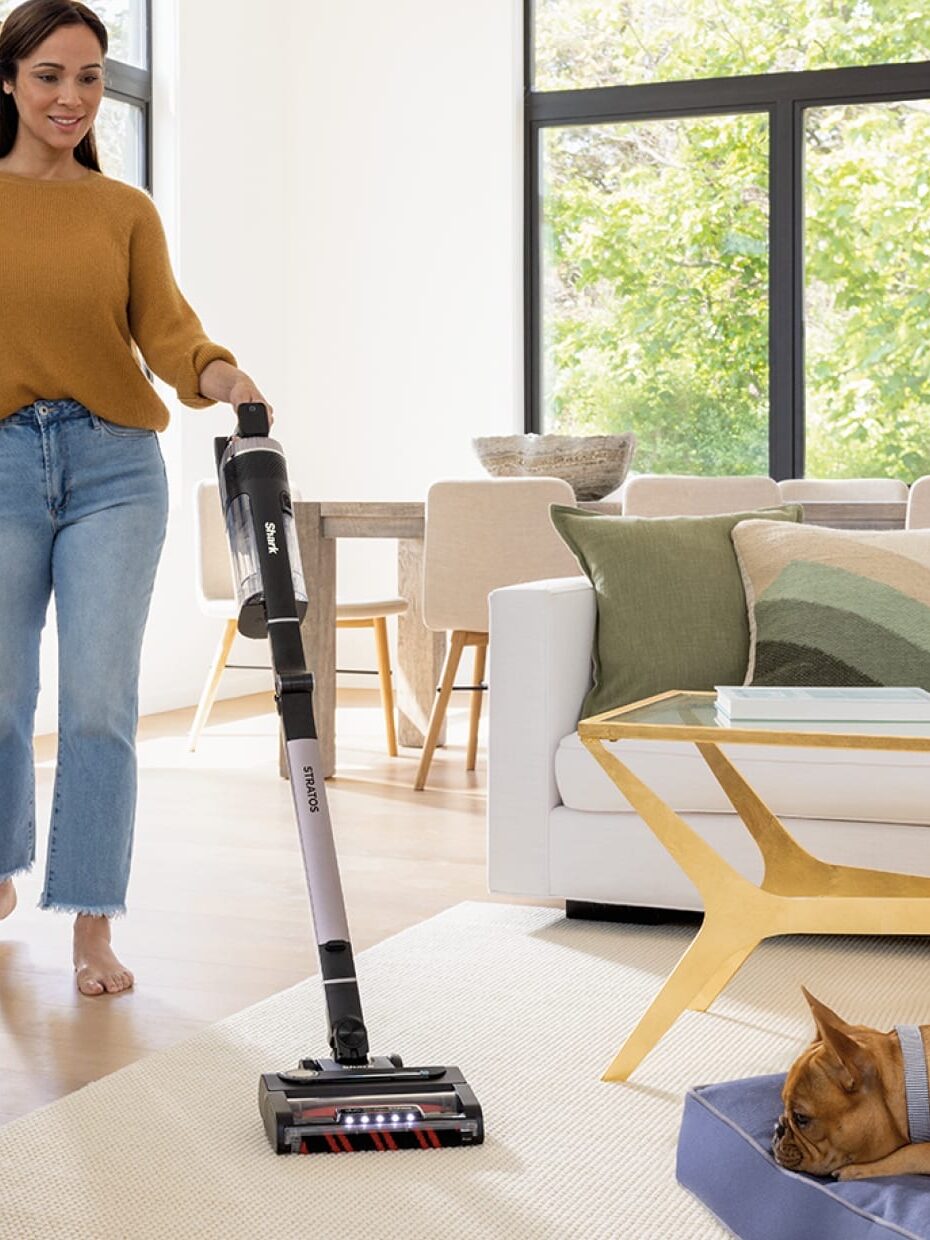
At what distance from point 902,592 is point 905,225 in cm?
398

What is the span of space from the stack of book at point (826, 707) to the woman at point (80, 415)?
909 mm

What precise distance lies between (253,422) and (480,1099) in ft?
2.90

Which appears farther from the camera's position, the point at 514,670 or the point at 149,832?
the point at 149,832

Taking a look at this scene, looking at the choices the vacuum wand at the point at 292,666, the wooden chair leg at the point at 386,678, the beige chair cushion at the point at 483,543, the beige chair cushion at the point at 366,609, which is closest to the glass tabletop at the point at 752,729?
the vacuum wand at the point at 292,666

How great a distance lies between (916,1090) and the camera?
4.94 feet

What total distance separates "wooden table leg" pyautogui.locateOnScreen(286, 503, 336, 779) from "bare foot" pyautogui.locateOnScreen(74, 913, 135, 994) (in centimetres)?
188

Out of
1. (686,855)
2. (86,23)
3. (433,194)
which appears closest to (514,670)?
(686,855)

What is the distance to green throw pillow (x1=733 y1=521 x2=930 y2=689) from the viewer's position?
280cm

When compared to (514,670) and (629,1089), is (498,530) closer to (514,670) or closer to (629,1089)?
(514,670)

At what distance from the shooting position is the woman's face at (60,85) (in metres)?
2.31

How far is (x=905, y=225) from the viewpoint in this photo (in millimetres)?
6426

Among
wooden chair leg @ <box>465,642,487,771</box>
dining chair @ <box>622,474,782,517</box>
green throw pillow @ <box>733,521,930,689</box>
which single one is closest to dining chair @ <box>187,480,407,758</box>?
wooden chair leg @ <box>465,642,487,771</box>

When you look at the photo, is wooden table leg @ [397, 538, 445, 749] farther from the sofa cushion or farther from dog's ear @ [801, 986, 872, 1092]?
dog's ear @ [801, 986, 872, 1092]

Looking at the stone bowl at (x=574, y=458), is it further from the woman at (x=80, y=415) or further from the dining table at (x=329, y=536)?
the woman at (x=80, y=415)
